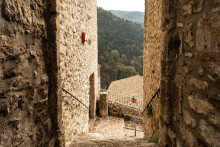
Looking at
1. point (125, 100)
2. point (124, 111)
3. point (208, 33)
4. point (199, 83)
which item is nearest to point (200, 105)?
point (199, 83)

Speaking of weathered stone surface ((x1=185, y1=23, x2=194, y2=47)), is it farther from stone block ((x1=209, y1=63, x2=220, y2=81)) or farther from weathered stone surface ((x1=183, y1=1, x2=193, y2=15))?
stone block ((x1=209, y1=63, x2=220, y2=81))

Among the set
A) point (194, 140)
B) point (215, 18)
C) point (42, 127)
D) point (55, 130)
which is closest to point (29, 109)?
point (42, 127)

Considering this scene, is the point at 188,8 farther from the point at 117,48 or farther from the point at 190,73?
the point at 117,48

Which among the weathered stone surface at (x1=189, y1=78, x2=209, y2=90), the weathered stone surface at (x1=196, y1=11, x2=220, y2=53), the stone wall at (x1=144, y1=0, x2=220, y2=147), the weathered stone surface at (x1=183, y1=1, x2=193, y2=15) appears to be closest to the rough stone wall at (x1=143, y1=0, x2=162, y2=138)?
the stone wall at (x1=144, y1=0, x2=220, y2=147)

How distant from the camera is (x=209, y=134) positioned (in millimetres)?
1154

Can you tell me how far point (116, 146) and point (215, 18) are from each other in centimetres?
253

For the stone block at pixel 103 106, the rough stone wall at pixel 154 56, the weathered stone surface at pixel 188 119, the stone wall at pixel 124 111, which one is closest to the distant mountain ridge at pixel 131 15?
the stone wall at pixel 124 111

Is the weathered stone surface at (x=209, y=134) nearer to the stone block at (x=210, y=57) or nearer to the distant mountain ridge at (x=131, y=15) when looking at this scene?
the stone block at (x=210, y=57)

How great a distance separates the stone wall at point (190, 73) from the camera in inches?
43.7

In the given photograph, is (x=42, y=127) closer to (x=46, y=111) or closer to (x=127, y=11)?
(x=46, y=111)

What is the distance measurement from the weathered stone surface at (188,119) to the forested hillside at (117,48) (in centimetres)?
2650

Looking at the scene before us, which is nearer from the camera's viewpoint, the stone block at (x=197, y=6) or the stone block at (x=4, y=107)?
the stone block at (x=4, y=107)

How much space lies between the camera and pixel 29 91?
149 cm

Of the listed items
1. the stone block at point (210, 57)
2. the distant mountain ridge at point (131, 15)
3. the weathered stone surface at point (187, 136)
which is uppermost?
the distant mountain ridge at point (131, 15)
